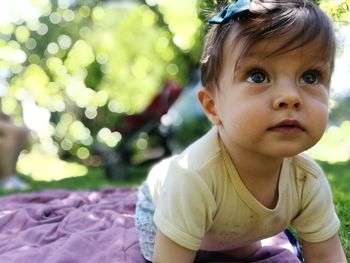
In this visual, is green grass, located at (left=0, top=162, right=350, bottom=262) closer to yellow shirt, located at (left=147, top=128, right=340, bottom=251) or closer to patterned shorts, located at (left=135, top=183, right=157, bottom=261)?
yellow shirt, located at (left=147, top=128, right=340, bottom=251)

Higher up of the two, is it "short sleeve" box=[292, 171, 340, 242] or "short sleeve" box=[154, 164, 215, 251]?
"short sleeve" box=[154, 164, 215, 251]

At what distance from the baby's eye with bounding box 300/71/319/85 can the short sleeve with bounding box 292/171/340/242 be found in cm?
31

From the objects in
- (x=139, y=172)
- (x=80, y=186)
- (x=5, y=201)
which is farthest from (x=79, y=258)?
(x=139, y=172)

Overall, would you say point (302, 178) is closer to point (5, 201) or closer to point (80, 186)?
point (5, 201)

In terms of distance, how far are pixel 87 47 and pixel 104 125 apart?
0.92 m

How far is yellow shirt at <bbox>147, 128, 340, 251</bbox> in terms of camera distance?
1235 mm

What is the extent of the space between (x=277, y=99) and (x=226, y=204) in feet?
1.09

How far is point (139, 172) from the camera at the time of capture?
4.75 meters

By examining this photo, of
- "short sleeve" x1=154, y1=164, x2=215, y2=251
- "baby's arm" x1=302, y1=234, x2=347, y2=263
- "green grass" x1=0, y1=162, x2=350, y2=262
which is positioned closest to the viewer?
"short sleeve" x1=154, y1=164, x2=215, y2=251

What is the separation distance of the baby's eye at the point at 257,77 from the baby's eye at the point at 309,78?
0.09 metres

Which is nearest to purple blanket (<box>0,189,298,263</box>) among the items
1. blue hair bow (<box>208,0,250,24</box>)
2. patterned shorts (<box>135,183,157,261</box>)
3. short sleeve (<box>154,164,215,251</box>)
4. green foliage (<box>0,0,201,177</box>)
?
patterned shorts (<box>135,183,157,261</box>)

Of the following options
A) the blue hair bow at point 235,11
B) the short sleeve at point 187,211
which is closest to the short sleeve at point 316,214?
the short sleeve at point 187,211

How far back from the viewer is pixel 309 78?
3.84 feet

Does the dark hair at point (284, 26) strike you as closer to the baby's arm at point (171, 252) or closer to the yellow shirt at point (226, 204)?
the yellow shirt at point (226, 204)
